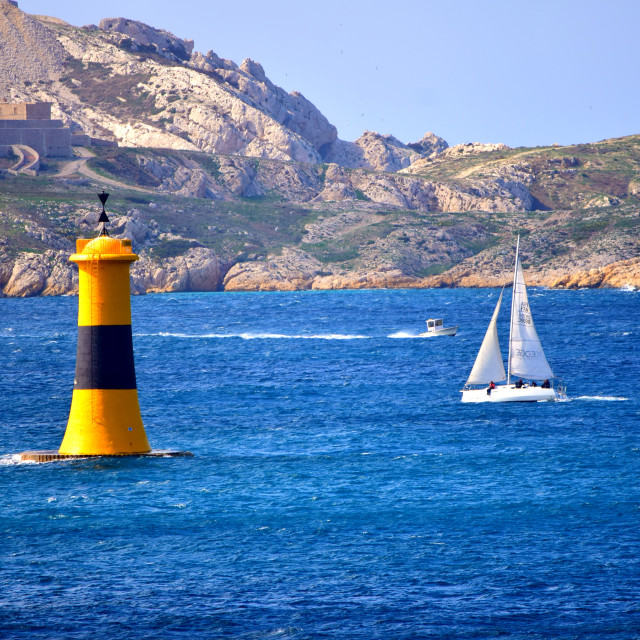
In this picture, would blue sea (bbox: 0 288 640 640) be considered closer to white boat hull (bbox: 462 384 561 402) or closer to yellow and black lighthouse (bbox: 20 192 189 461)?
white boat hull (bbox: 462 384 561 402)

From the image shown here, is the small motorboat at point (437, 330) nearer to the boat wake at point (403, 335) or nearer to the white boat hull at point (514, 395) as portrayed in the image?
the boat wake at point (403, 335)

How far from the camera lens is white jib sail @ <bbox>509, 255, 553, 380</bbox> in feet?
199

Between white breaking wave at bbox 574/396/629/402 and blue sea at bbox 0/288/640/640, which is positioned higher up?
white breaking wave at bbox 574/396/629/402

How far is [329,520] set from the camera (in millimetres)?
30141

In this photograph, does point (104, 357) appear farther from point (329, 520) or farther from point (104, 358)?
point (329, 520)

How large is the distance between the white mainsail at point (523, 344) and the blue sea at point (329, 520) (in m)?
3.11

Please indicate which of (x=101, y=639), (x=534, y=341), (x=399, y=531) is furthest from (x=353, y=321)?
(x=101, y=639)

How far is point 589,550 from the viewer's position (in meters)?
27.0

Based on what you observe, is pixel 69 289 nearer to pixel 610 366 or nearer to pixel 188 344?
pixel 188 344

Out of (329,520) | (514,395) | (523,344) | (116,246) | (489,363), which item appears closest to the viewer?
(116,246)

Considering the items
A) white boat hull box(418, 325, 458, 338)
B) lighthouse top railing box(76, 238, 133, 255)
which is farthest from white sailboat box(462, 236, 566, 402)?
white boat hull box(418, 325, 458, 338)

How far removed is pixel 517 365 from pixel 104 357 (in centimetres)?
3907

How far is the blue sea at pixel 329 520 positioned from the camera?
2208cm

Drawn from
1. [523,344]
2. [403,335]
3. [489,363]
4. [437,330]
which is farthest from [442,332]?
[523,344]
